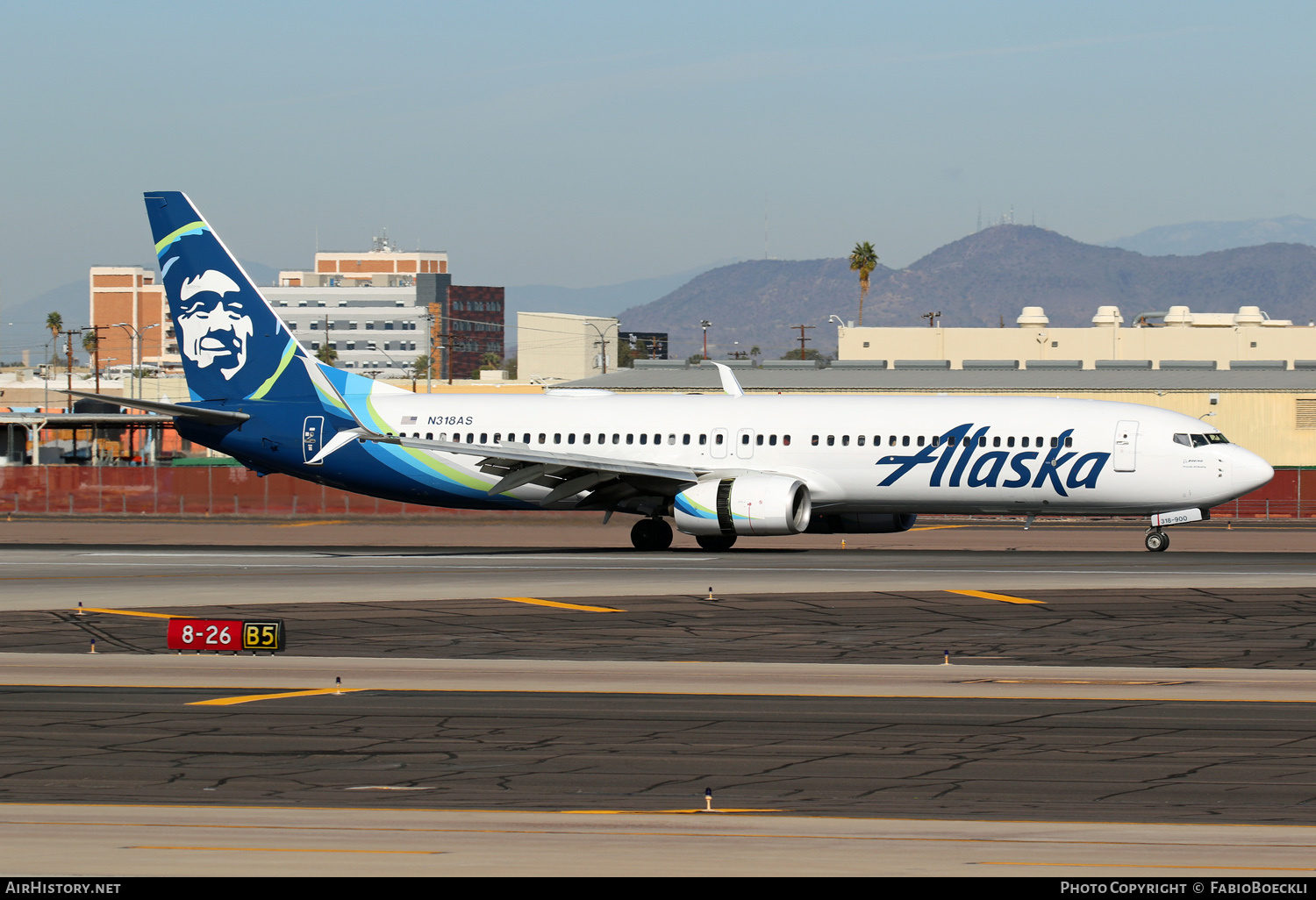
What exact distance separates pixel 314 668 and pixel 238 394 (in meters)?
23.2

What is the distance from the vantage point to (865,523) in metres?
41.6

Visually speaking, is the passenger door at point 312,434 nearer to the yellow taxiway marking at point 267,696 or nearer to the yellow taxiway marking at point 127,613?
the yellow taxiway marking at point 127,613

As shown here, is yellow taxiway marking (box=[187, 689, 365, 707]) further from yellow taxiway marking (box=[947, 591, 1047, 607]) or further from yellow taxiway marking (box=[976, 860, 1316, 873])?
yellow taxiway marking (box=[947, 591, 1047, 607])

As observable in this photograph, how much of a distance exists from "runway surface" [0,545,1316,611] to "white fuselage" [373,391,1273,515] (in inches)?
66.9

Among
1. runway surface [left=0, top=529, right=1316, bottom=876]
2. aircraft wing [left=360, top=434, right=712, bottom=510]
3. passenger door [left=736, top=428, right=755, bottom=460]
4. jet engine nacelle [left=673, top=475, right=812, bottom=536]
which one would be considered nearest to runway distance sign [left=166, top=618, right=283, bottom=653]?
runway surface [left=0, top=529, right=1316, bottom=876]

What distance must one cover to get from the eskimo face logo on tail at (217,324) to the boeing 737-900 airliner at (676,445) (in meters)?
0.05


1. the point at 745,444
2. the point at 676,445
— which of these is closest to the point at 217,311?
the point at 676,445

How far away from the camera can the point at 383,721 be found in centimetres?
1717

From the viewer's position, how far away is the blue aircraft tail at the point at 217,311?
42812 mm

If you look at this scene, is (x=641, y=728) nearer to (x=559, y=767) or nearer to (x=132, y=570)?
(x=559, y=767)

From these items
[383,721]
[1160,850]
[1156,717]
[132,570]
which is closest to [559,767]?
[383,721]

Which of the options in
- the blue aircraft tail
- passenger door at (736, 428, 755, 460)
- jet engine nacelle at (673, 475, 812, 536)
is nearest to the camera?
jet engine nacelle at (673, 475, 812, 536)

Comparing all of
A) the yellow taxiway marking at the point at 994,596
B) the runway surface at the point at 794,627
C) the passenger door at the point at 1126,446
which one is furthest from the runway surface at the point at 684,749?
the passenger door at the point at 1126,446

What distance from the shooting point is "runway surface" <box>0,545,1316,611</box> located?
31016 mm
